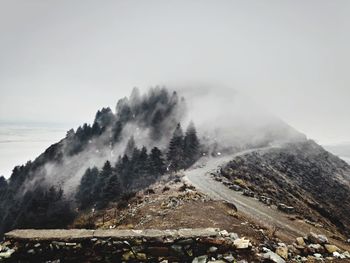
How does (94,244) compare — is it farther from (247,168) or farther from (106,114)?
(106,114)

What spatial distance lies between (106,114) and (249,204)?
168 metres

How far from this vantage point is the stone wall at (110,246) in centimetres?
998

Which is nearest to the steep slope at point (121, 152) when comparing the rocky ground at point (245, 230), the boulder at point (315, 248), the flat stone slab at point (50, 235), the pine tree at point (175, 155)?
the pine tree at point (175, 155)

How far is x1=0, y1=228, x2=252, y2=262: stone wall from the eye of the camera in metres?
9.98

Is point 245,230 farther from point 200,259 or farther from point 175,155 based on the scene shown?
point 175,155

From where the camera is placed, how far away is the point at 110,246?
33.2 ft

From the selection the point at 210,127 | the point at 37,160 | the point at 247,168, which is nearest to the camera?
the point at 247,168

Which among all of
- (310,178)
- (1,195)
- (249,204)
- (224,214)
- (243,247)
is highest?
(243,247)

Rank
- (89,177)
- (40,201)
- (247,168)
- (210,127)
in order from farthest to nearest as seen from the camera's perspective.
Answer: (210,127), (89,177), (40,201), (247,168)

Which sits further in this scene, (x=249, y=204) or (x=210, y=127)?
(x=210, y=127)

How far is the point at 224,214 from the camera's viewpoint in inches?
911

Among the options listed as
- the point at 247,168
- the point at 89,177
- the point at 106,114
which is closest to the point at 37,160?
the point at 106,114

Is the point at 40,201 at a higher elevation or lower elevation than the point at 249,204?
lower

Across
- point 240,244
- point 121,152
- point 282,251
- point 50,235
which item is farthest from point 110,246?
point 121,152
